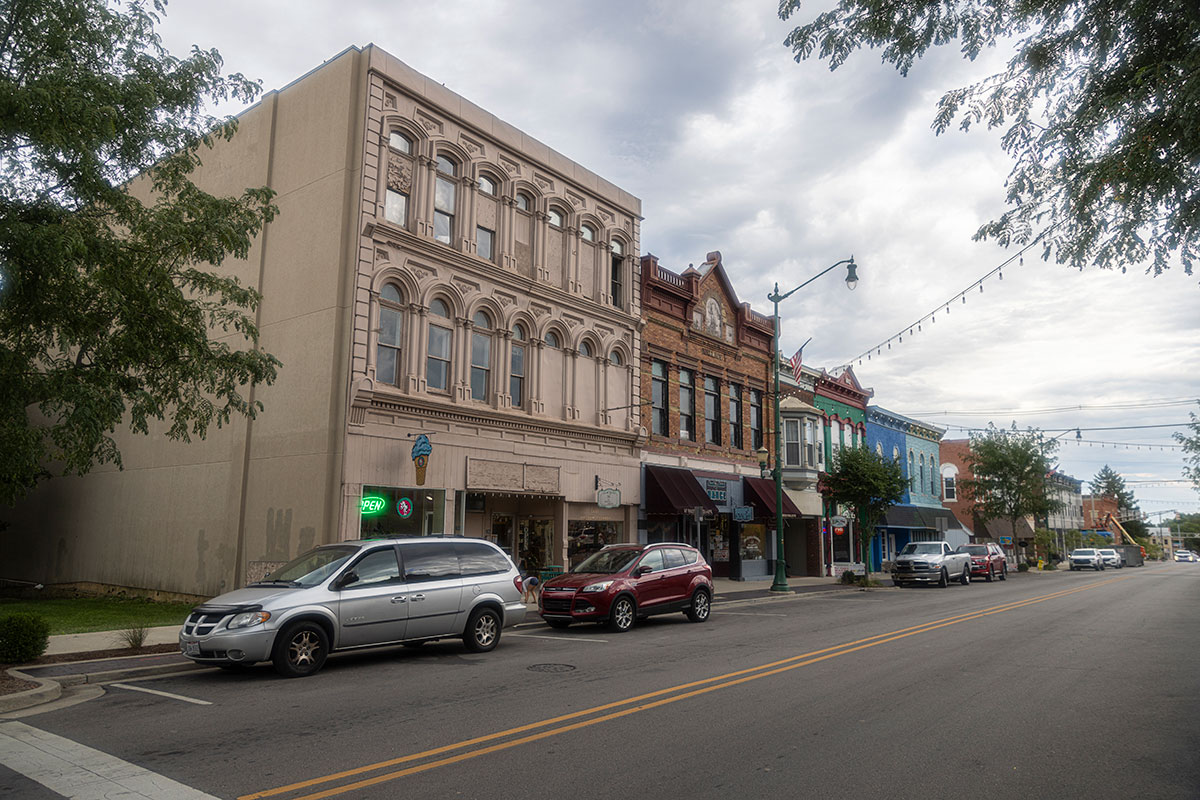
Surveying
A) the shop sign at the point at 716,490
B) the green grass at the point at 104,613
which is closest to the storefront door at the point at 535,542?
the shop sign at the point at 716,490

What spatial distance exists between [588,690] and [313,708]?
286cm

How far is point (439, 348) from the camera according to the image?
20281 millimetres

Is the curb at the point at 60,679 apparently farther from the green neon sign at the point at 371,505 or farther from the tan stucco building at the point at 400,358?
the green neon sign at the point at 371,505

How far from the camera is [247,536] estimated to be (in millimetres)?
19672

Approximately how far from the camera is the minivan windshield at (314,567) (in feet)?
35.8

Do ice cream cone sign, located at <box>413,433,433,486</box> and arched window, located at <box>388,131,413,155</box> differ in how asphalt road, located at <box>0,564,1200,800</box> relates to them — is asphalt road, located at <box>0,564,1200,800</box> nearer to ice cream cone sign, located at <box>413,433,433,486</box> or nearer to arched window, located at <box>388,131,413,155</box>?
ice cream cone sign, located at <box>413,433,433,486</box>

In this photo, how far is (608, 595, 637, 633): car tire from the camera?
1488 cm

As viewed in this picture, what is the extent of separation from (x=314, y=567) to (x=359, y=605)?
94cm

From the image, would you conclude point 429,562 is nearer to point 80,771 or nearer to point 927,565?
point 80,771

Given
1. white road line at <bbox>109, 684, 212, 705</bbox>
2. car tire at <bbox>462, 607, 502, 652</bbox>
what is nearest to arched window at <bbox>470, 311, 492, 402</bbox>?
car tire at <bbox>462, 607, 502, 652</bbox>

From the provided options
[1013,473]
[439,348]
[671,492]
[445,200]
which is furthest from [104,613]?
[1013,473]

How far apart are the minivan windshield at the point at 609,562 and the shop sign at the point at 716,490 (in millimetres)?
12227

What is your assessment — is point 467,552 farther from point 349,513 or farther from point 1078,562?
point 1078,562

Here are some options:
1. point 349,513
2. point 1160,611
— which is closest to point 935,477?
point 1160,611
